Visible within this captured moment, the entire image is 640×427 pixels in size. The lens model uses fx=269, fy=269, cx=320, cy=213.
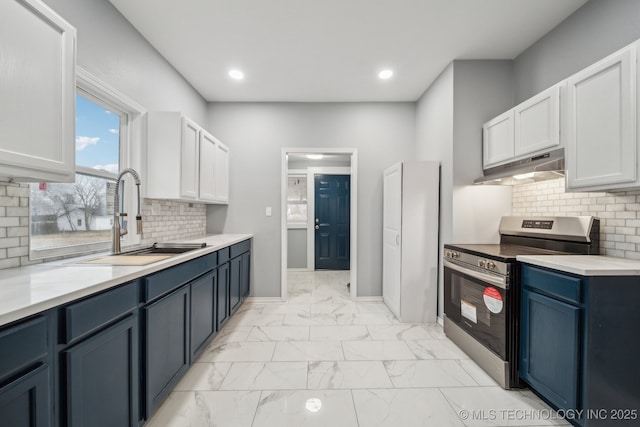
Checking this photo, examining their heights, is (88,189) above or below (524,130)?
below

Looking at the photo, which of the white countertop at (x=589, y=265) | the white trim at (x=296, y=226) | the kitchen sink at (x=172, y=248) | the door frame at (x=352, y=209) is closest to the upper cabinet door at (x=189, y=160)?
the kitchen sink at (x=172, y=248)

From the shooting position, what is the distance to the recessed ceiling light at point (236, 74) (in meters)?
2.89

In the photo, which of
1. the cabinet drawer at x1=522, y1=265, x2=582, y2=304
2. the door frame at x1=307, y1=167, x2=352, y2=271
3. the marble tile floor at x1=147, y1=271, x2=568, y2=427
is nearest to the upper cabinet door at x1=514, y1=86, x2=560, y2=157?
the cabinet drawer at x1=522, y1=265, x2=582, y2=304

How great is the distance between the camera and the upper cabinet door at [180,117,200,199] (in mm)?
2381

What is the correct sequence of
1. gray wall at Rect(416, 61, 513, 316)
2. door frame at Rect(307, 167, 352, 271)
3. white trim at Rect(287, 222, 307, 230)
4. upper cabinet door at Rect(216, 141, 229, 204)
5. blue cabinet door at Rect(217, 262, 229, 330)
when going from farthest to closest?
white trim at Rect(287, 222, 307, 230) → door frame at Rect(307, 167, 352, 271) → upper cabinet door at Rect(216, 141, 229, 204) → gray wall at Rect(416, 61, 513, 316) → blue cabinet door at Rect(217, 262, 229, 330)

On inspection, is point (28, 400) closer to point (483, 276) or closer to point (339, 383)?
point (339, 383)

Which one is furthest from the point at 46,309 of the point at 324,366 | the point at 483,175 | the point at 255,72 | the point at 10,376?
the point at 483,175

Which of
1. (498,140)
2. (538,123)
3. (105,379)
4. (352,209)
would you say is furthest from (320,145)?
(105,379)

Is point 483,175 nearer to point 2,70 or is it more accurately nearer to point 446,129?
point 446,129

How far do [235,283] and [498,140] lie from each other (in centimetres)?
297

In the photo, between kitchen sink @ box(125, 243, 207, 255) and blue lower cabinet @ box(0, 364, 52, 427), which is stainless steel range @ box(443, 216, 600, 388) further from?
blue lower cabinet @ box(0, 364, 52, 427)

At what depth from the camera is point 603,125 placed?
1600mm

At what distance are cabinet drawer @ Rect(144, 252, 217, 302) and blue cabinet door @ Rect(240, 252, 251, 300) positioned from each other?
3.24ft

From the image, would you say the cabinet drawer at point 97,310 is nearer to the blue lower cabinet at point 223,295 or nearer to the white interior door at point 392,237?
the blue lower cabinet at point 223,295
